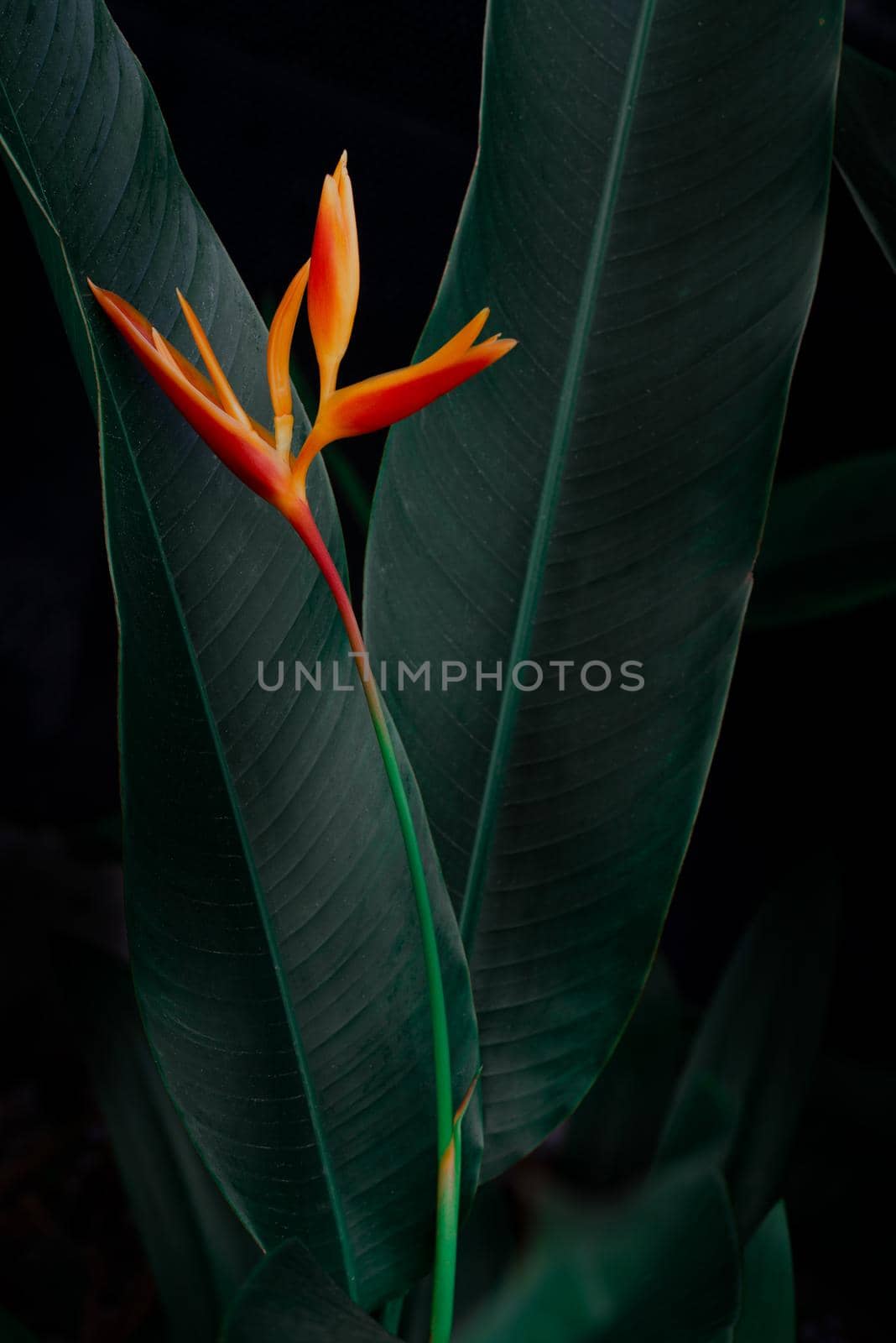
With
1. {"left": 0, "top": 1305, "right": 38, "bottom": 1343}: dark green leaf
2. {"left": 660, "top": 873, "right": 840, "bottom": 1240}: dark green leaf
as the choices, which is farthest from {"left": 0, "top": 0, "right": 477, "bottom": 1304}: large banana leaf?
{"left": 660, "top": 873, "right": 840, "bottom": 1240}: dark green leaf

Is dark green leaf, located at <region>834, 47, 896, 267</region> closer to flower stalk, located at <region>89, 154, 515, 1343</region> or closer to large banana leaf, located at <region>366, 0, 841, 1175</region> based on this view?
large banana leaf, located at <region>366, 0, 841, 1175</region>

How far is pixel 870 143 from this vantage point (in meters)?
0.40

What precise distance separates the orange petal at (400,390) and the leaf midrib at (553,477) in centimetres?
13

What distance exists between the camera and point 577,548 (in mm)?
355

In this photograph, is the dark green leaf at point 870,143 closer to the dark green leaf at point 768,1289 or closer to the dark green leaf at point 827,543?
the dark green leaf at point 827,543

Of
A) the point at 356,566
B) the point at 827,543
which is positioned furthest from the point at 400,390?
the point at 356,566

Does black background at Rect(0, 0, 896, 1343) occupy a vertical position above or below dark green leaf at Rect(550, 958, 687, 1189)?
above

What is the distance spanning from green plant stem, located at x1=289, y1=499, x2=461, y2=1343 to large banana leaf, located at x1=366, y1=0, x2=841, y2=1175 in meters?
0.08

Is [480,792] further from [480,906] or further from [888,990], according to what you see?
[888,990]

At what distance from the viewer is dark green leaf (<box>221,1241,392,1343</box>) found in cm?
24

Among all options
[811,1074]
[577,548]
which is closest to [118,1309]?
[811,1074]

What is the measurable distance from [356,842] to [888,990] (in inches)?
28.9

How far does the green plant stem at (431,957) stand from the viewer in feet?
0.78

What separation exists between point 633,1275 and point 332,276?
24cm
